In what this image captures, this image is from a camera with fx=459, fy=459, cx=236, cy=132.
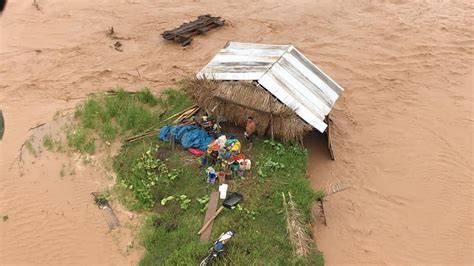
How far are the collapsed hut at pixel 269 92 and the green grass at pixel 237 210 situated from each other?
59cm

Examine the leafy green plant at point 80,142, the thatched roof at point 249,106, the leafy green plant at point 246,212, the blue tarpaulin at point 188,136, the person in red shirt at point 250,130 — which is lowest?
the leafy green plant at point 80,142

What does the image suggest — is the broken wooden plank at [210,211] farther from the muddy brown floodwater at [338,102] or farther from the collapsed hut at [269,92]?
the collapsed hut at [269,92]

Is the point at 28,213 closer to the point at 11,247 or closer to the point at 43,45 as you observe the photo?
the point at 11,247

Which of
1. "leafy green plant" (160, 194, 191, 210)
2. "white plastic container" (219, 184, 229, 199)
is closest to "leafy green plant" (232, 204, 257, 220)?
"white plastic container" (219, 184, 229, 199)

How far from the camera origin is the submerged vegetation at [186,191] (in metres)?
7.53

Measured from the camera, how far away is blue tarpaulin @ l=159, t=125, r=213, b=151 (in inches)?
368

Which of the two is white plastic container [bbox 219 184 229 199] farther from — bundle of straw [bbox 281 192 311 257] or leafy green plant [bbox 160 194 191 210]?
bundle of straw [bbox 281 192 311 257]

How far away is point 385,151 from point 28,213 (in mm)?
7579

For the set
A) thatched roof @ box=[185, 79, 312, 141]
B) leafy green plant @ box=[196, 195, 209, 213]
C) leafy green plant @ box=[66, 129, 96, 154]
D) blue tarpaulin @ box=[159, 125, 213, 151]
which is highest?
thatched roof @ box=[185, 79, 312, 141]

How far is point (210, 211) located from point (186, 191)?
2.32 ft

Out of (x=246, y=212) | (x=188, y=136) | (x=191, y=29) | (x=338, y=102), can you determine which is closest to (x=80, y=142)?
(x=188, y=136)

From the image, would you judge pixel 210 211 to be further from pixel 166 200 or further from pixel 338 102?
pixel 338 102

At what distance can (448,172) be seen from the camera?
10078 millimetres

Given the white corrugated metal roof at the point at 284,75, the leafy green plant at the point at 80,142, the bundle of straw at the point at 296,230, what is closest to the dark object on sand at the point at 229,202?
the bundle of straw at the point at 296,230
